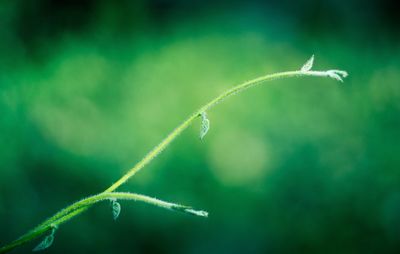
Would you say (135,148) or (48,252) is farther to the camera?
(135,148)

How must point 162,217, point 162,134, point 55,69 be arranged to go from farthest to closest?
point 55,69 → point 162,134 → point 162,217

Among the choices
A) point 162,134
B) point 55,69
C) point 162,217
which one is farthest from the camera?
point 55,69

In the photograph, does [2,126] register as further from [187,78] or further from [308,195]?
[308,195]

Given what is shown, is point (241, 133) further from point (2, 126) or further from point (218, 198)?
point (2, 126)

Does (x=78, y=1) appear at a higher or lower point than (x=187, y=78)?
higher

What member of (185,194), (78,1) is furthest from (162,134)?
(78,1)

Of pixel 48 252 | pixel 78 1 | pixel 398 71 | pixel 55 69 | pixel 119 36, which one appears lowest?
pixel 48 252
